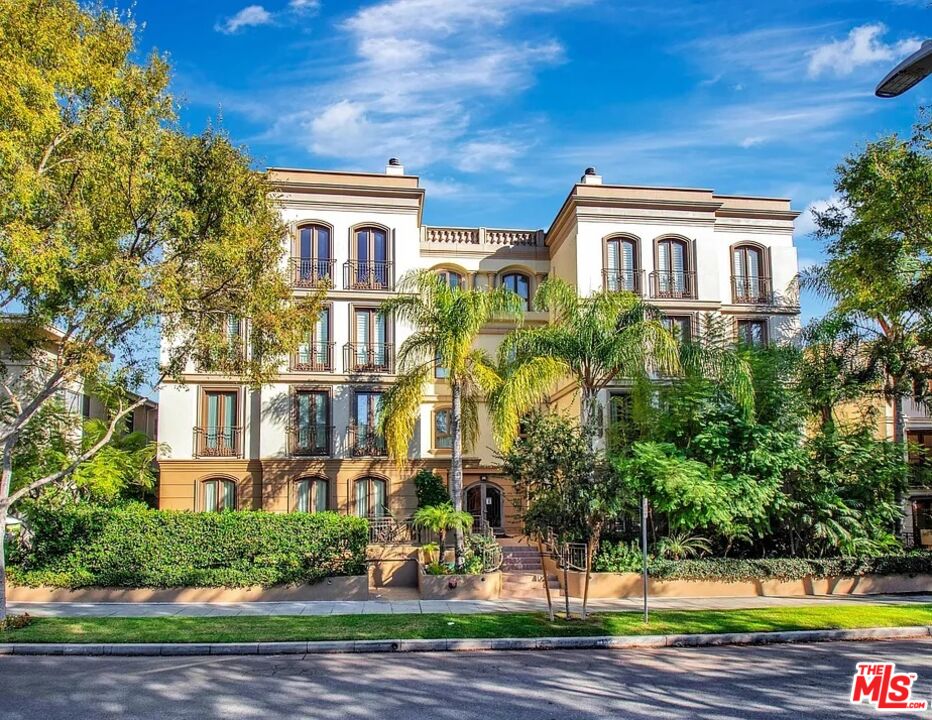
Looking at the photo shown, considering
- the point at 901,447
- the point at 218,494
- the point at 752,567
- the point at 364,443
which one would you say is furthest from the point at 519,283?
the point at 752,567

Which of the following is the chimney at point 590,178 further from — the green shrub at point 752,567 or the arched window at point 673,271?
the green shrub at point 752,567

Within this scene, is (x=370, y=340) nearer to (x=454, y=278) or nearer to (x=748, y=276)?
(x=454, y=278)

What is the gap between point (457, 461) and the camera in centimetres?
2139

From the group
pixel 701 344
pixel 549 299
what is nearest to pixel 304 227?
pixel 549 299

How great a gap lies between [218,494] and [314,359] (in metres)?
5.50

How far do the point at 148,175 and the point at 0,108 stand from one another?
263 cm

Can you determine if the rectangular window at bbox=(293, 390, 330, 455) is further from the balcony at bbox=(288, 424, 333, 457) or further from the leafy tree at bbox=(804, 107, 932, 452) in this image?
the leafy tree at bbox=(804, 107, 932, 452)

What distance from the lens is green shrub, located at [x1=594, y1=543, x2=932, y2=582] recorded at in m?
19.8

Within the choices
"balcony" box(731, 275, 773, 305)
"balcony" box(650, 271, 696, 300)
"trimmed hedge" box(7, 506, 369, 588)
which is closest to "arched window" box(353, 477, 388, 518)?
"trimmed hedge" box(7, 506, 369, 588)

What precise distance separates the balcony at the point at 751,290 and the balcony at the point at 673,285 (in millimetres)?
2311

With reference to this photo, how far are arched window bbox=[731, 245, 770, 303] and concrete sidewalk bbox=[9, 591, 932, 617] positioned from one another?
13.1 metres

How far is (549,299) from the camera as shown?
75.2 ft

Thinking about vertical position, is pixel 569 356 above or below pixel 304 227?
below

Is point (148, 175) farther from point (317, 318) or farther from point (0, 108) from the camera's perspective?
point (317, 318)
